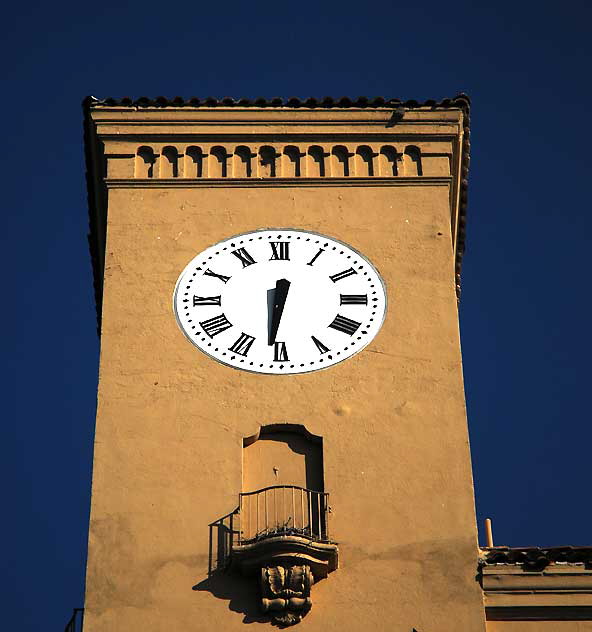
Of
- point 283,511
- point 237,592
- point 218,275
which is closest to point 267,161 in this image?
point 218,275

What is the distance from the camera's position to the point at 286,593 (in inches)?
835

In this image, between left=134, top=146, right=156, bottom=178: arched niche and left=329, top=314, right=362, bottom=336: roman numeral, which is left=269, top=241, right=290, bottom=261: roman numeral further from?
left=134, top=146, right=156, bottom=178: arched niche

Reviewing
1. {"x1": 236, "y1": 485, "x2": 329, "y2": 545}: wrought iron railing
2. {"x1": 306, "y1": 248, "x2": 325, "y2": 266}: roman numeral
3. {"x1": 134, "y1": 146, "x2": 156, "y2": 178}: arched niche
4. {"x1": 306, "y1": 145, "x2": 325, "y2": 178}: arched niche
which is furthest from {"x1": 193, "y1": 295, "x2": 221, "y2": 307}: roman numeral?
{"x1": 236, "y1": 485, "x2": 329, "y2": 545}: wrought iron railing

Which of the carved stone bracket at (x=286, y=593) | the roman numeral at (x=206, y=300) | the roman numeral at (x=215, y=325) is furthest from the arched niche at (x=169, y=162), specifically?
the carved stone bracket at (x=286, y=593)

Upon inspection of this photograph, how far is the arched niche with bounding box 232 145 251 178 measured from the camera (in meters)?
25.3

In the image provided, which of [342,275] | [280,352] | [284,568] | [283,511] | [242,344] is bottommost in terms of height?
[284,568]

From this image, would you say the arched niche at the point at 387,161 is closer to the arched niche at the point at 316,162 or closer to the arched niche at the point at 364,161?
the arched niche at the point at 364,161

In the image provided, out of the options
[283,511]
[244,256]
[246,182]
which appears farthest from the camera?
[246,182]

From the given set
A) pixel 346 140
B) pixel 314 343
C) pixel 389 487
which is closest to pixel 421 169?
pixel 346 140

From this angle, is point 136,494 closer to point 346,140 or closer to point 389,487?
point 389,487

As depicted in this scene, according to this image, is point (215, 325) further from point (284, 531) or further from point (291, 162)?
point (284, 531)

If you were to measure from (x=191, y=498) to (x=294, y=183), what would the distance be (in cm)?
470

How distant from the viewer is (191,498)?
22.0 metres

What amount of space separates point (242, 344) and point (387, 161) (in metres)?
3.34
